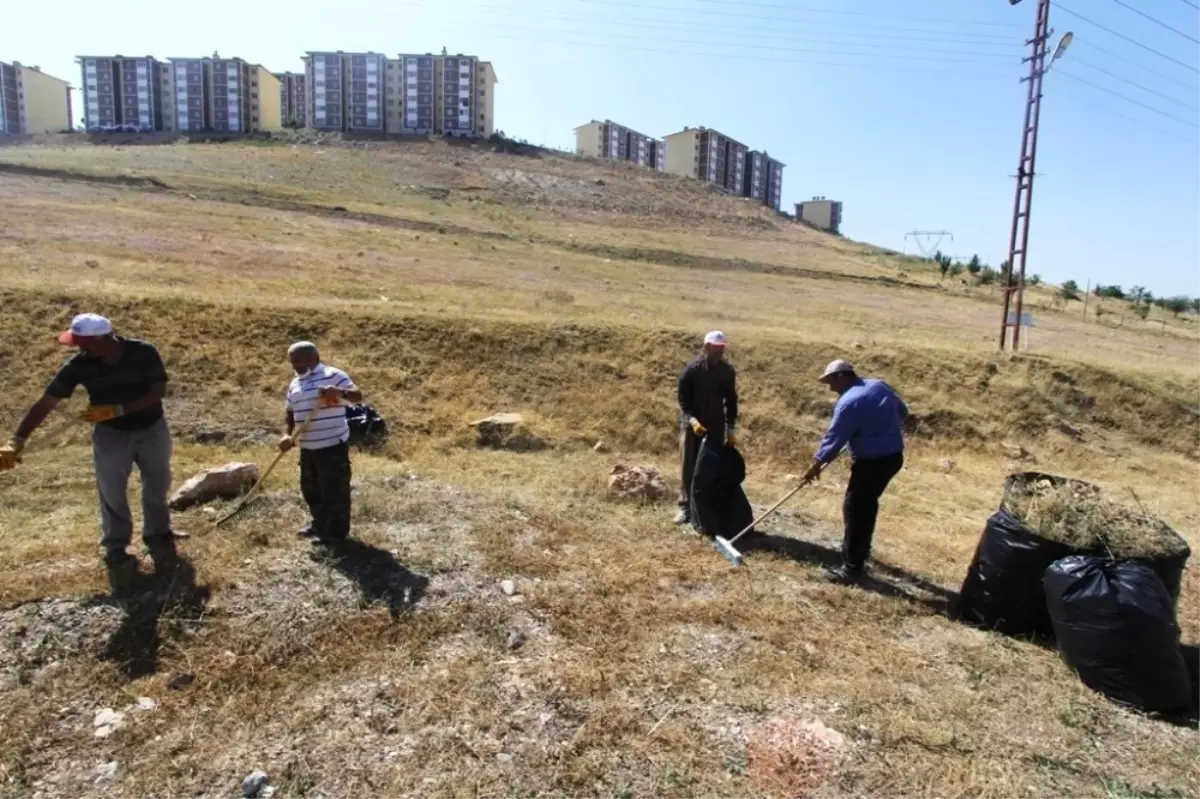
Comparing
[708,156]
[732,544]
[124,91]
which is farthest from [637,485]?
[708,156]

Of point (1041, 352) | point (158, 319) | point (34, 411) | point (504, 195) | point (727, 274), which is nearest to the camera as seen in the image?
point (34, 411)

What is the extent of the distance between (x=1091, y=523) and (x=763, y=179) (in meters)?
95.4

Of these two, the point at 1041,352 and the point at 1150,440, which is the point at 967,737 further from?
the point at 1041,352

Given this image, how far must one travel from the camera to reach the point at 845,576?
482cm

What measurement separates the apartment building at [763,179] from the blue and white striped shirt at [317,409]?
88.6m

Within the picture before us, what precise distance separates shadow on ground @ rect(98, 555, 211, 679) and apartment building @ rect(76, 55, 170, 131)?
251 ft

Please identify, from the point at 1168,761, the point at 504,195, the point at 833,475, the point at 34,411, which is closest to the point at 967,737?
the point at 1168,761

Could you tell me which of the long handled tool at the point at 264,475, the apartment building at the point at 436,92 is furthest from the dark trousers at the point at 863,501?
the apartment building at the point at 436,92

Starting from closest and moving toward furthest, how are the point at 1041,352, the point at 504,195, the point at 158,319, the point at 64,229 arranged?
the point at 158,319 → the point at 1041,352 → the point at 64,229 → the point at 504,195

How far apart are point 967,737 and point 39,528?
5504 mm

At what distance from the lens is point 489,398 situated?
8.97 m

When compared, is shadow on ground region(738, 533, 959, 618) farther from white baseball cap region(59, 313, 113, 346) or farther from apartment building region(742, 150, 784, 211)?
apartment building region(742, 150, 784, 211)

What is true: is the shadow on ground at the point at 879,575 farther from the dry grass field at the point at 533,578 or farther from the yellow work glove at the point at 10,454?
the yellow work glove at the point at 10,454

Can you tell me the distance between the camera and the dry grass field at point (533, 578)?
2832 millimetres
